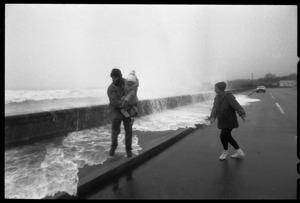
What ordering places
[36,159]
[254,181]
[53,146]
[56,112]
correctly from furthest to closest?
[56,112] → [53,146] → [36,159] → [254,181]

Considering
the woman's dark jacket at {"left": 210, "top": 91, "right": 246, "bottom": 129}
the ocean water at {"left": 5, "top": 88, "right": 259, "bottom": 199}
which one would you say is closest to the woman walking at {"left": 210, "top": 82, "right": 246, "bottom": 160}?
the woman's dark jacket at {"left": 210, "top": 91, "right": 246, "bottom": 129}

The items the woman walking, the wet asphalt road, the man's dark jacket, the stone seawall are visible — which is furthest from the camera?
the woman walking

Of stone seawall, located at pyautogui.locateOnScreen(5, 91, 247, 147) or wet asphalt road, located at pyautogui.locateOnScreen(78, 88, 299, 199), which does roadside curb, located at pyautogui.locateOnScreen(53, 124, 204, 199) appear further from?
stone seawall, located at pyautogui.locateOnScreen(5, 91, 247, 147)

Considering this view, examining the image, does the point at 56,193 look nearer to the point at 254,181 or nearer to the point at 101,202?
the point at 101,202

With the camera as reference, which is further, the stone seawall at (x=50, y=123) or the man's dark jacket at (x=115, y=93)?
the man's dark jacket at (x=115, y=93)

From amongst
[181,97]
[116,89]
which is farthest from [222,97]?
[181,97]

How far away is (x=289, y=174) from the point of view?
3.60 m

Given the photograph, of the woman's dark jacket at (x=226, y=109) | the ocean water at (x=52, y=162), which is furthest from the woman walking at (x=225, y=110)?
the ocean water at (x=52, y=162)

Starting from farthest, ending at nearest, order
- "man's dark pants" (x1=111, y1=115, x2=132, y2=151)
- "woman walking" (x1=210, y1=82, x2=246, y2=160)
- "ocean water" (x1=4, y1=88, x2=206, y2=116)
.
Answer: "woman walking" (x1=210, y1=82, x2=246, y2=160)
"man's dark pants" (x1=111, y1=115, x2=132, y2=151)
"ocean water" (x1=4, y1=88, x2=206, y2=116)

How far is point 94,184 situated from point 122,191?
0.43 m

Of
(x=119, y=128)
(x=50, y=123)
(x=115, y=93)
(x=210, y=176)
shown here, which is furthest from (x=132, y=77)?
(x=50, y=123)

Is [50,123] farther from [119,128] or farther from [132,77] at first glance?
[132,77]

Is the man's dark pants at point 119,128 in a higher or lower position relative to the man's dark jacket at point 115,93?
lower

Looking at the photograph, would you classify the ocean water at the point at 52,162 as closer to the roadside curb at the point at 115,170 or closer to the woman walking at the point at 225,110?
the roadside curb at the point at 115,170
